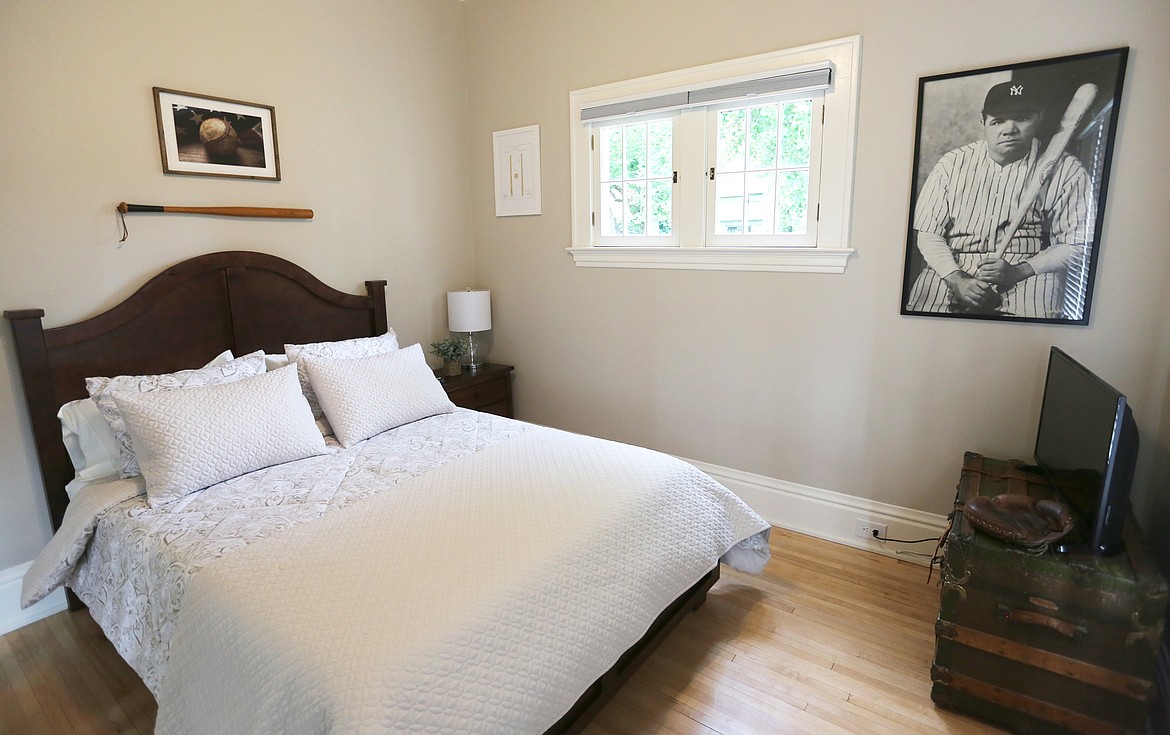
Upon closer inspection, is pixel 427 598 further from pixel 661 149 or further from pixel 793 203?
pixel 661 149

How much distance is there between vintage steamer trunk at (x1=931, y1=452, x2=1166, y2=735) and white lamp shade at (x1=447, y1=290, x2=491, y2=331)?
2637mm

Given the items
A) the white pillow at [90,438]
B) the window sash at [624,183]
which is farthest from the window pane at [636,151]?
the white pillow at [90,438]

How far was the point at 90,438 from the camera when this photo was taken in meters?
2.22

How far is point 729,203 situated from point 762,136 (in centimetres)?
33

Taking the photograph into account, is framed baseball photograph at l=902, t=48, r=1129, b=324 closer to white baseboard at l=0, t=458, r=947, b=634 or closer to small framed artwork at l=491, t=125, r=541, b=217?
white baseboard at l=0, t=458, r=947, b=634

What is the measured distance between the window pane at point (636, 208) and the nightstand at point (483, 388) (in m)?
1.18

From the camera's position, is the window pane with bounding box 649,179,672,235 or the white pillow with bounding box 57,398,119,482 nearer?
the white pillow with bounding box 57,398,119,482

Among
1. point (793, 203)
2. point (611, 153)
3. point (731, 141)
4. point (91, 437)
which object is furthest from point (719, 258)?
point (91, 437)

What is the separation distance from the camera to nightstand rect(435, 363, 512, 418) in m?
3.41

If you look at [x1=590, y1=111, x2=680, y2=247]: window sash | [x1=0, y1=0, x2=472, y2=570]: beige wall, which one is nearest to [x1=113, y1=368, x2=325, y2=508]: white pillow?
[x1=0, y1=0, x2=472, y2=570]: beige wall

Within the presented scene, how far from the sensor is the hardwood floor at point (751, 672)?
1808 mm

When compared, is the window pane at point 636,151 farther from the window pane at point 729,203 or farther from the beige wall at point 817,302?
the window pane at point 729,203

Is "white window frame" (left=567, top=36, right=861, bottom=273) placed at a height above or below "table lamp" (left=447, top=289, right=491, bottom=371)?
above

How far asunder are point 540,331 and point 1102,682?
9.44 feet
